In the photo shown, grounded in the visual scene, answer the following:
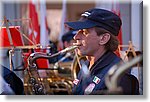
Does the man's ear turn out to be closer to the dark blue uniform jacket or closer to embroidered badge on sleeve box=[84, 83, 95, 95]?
the dark blue uniform jacket

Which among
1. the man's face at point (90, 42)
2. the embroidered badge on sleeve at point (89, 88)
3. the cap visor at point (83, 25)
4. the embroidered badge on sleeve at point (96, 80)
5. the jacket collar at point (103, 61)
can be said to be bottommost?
the embroidered badge on sleeve at point (89, 88)

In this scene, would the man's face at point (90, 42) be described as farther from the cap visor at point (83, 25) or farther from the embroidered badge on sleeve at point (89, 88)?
the embroidered badge on sleeve at point (89, 88)

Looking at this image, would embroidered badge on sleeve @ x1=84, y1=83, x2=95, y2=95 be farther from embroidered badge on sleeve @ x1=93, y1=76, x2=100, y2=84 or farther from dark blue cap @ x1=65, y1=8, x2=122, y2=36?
dark blue cap @ x1=65, y1=8, x2=122, y2=36

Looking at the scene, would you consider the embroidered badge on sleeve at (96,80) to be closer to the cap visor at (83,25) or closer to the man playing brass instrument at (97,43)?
the man playing brass instrument at (97,43)

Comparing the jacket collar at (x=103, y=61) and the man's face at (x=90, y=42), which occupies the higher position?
the man's face at (x=90, y=42)

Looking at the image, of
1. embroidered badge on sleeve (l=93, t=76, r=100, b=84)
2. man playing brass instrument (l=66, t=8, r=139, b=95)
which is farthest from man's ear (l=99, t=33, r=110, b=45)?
embroidered badge on sleeve (l=93, t=76, r=100, b=84)

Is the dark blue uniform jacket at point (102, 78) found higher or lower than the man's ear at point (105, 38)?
lower

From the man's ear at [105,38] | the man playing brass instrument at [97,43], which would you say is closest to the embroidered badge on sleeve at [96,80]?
the man playing brass instrument at [97,43]

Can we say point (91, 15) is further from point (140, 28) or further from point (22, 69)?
point (22, 69)

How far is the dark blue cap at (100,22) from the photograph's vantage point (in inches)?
52.1

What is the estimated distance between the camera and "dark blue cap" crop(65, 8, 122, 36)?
4.34 ft

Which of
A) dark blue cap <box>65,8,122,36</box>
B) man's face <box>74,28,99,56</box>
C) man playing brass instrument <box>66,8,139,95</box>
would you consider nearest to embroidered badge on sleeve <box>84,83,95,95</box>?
man playing brass instrument <box>66,8,139,95</box>

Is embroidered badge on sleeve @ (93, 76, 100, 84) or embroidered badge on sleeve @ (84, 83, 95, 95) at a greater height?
embroidered badge on sleeve @ (93, 76, 100, 84)

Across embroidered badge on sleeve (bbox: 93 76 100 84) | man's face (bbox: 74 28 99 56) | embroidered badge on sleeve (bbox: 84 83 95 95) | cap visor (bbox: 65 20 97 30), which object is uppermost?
cap visor (bbox: 65 20 97 30)
